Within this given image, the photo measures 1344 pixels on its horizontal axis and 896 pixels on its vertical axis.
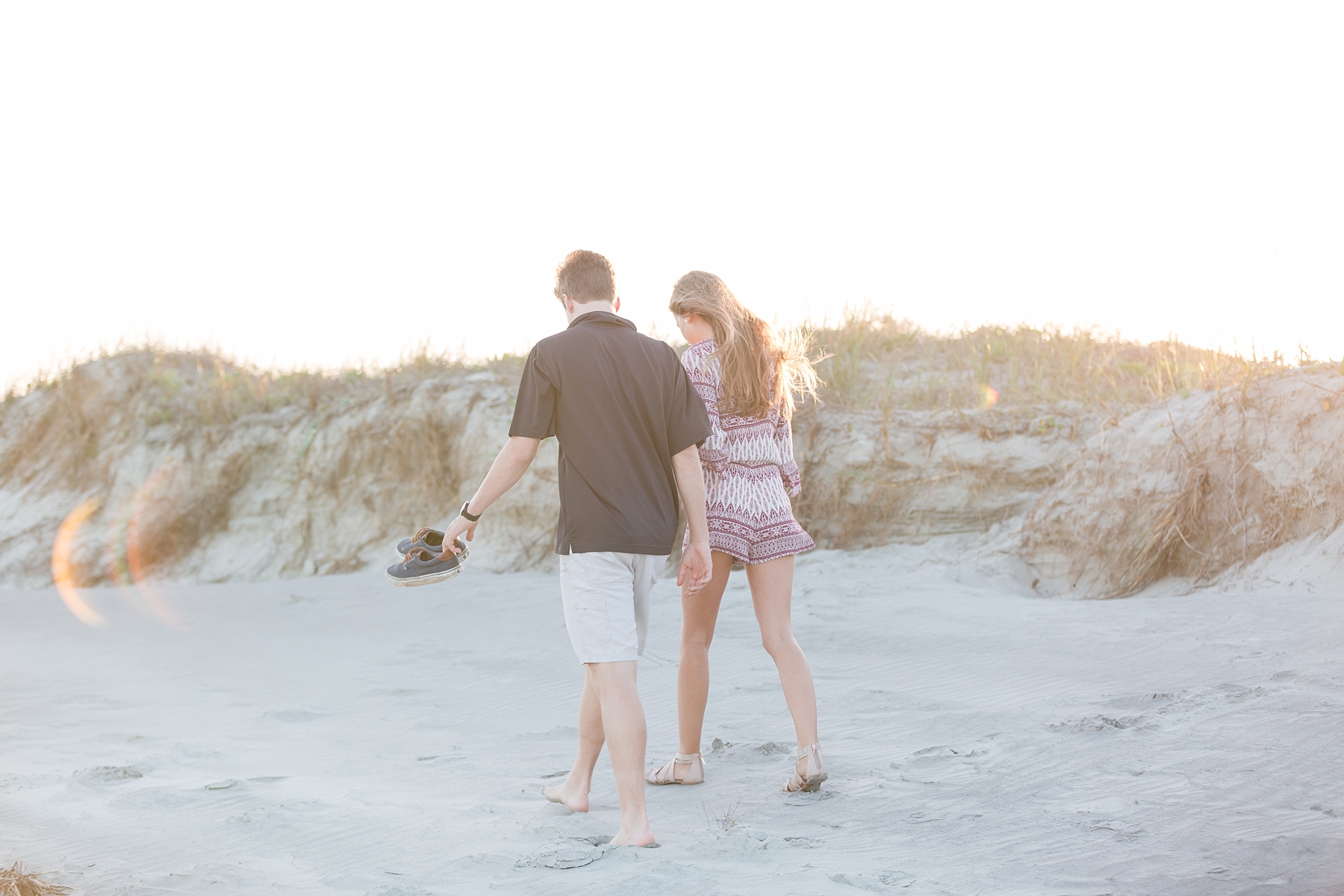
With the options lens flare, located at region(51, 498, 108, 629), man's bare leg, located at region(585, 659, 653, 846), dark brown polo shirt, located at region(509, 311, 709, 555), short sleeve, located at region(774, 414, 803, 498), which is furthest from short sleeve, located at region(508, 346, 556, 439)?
lens flare, located at region(51, 498, 108, 629)

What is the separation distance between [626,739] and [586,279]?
5.35ft

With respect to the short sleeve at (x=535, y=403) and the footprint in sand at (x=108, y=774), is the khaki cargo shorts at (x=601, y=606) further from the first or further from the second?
the footprint in sand at (x=108, y=774)

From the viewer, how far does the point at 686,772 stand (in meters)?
4.26

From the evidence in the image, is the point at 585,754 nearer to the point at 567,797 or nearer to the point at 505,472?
the point at 567,797

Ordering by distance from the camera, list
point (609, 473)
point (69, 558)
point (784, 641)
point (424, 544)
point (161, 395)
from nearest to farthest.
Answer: point (609, 473) → point (424, 544) → point (784, 641) → point (69, 558) → point (161, 395)

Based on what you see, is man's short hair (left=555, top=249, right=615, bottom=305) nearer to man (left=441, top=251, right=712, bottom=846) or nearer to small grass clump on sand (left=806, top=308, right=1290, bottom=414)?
man (left=441, top=251, right=712, bottom=846)

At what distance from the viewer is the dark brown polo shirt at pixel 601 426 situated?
3.49m

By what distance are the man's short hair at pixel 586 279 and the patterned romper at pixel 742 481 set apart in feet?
1.69

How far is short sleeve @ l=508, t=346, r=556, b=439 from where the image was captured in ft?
11.5

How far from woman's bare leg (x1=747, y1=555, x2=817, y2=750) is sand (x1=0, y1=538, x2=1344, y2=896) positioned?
30 cm

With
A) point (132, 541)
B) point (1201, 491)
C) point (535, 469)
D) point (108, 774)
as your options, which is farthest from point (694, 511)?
point (132, 541)

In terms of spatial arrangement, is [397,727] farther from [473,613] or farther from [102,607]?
[102,607]

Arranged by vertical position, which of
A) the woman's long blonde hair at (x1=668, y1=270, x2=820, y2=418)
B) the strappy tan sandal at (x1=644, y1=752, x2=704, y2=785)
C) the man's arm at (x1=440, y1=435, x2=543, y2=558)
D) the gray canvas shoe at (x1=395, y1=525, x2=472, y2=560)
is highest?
the woman's long blonde hair at (x1=668, y1=270, x2=820, y2=418)

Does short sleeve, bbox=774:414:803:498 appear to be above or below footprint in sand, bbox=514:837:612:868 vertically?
above
